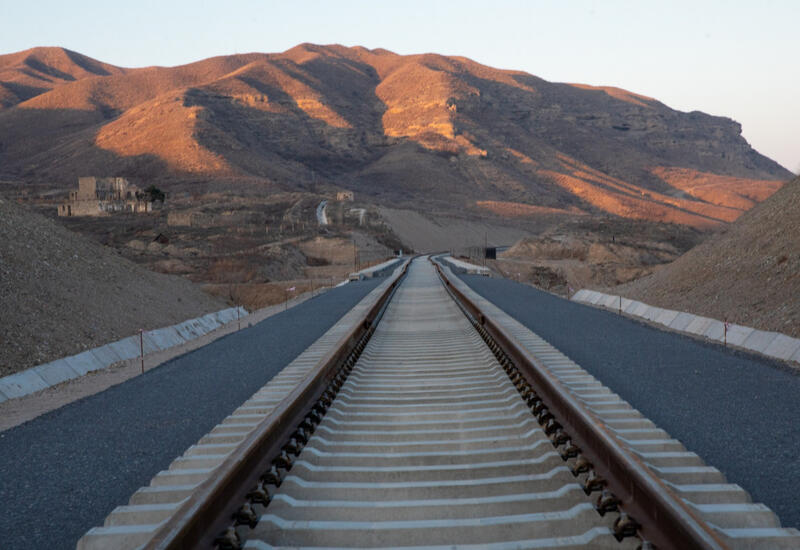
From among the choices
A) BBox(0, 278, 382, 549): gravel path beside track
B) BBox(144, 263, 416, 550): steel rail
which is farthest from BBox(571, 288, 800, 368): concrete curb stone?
BBox(144, 263, 416, 550): steel rail

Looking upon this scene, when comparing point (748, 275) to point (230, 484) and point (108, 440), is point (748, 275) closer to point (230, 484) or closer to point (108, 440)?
point (108, 440)

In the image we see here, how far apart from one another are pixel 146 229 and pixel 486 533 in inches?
2915

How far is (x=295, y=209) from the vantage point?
318ft

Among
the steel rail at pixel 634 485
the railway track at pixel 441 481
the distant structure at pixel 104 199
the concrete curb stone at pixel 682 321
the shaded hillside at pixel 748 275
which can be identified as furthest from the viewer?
→ the distant structure at pixel 104 199

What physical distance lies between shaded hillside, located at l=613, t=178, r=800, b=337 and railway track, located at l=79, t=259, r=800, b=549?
7.88 metres

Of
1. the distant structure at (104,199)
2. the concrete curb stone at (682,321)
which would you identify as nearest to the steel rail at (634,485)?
the concrete curb stone at (682,321)

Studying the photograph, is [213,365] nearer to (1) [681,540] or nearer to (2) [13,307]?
(2) [13,307]

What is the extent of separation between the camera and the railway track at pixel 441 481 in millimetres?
3873

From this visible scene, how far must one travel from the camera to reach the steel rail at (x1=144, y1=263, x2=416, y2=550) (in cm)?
347

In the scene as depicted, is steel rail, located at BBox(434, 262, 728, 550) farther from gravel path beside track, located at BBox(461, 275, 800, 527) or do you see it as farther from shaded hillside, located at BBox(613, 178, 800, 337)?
shaded hillside, located at BBox(613, 178, 800, 337)

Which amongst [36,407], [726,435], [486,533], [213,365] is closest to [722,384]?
[726,435]

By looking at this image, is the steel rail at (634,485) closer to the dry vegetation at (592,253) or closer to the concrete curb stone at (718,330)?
the concrete curb stone at (718,330)

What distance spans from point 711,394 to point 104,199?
357ft

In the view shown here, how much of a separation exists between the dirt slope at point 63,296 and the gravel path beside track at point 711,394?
362 inches
